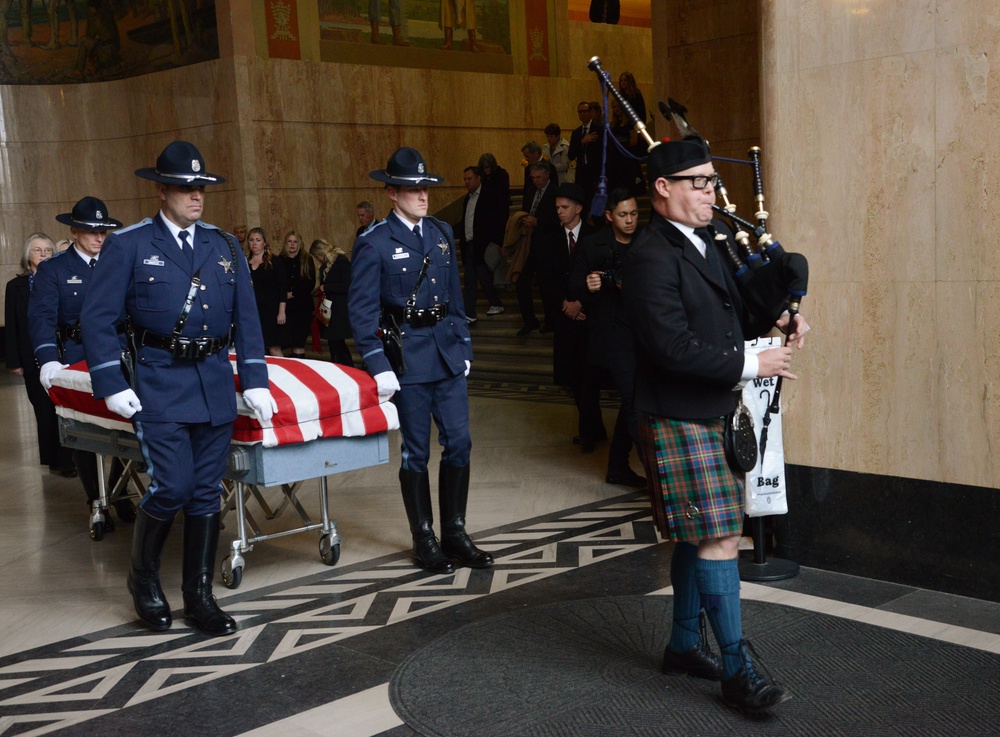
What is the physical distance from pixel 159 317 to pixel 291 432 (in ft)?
2.56

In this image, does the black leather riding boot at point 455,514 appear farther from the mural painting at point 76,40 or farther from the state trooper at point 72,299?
the mural painting at point 76,40

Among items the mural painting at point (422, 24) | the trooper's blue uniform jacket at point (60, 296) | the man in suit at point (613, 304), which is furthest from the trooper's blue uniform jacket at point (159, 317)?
the mural painting at point (422, 24)

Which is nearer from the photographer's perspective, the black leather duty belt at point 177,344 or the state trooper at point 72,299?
the black leather duty belt at point 177,344

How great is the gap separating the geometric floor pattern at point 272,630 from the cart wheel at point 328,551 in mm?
111

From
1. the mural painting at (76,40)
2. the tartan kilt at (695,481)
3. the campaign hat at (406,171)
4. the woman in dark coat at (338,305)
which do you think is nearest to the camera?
the tartan kilt at (695,481)

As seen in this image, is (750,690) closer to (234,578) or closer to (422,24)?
(234,578)

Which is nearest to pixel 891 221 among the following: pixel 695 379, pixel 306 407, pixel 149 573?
pixel 695 379

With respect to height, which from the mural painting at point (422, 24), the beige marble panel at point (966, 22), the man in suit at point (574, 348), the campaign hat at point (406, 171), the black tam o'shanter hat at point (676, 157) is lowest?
the man in suit at point (574, 348)

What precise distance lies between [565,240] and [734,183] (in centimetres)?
207

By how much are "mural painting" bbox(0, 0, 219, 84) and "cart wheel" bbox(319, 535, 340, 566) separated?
540 inches

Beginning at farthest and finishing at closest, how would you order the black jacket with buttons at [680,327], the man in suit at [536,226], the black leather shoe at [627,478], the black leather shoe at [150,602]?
1. the man in suit at [536,226]
2. the black leather shoe at [627,478]
3. the black leather shoe at [150,602]
4. the black jacket with buttons at [680,327]

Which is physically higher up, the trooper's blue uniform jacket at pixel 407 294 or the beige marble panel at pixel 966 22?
the beige marble panel at pixel 966 22

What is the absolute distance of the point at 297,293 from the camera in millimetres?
13320

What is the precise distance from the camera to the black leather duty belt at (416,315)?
5.49 m
